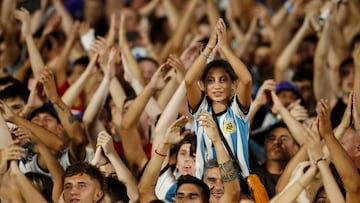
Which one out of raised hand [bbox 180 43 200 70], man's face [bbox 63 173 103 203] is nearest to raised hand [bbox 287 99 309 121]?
raised hand [bbox 180 43 200 70]

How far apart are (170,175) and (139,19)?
5.52 m

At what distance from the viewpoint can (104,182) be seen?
36.2ft

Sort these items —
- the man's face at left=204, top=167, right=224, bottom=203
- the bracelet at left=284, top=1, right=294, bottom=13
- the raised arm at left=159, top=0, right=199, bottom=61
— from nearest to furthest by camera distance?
the man's face at left=204, top=167, right=224, bottom=203 → the raised arm at left=159, top=0, right=199, bottom=61 → the bracelet at left=284, top=1, right=294, bottom=13

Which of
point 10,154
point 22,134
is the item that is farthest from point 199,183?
point 22,134

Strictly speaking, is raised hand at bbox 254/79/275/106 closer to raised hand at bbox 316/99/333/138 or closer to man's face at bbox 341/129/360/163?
man's face at bbox 341/129/360/163

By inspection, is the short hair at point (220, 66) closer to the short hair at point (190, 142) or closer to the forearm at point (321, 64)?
the short hair at point (190, 142)

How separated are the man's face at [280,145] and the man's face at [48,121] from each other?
1.85 metres

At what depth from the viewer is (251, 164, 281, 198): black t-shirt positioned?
1215 centimetres

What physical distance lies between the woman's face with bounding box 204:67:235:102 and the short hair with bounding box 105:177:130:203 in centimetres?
103

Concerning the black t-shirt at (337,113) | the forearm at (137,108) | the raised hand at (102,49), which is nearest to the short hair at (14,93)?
the raised hand at (102,49)

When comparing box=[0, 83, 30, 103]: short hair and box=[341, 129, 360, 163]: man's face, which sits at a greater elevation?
box=[0, 83, 30, 103]: short hair

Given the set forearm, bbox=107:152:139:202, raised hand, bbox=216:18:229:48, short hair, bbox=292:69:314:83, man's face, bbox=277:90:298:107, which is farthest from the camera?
short hair, bbox=292:69:314:83

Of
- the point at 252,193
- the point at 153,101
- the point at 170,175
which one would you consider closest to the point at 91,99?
the point at 153,101

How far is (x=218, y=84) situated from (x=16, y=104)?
220 centimetres
